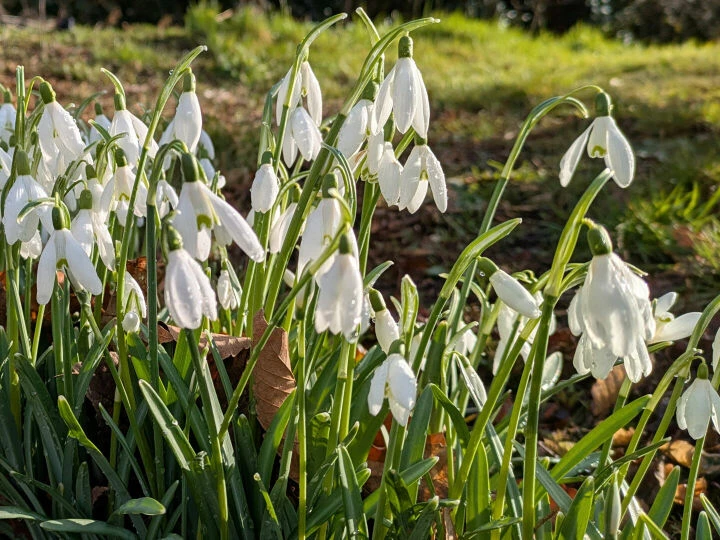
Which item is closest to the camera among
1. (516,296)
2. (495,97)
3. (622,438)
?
(516,296)

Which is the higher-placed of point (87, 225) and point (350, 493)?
point (87, 225)

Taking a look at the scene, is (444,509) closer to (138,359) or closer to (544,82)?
(138,359)

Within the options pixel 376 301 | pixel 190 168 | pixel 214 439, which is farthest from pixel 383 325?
pixel 190 168

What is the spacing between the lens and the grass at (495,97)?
3498 millimetres

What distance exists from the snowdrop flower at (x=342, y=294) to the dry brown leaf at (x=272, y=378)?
0.52 metres

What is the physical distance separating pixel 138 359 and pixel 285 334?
255mm

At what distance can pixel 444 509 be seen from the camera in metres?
1.39

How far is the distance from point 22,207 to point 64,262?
173 millimetres

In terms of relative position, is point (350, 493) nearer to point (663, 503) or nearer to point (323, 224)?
point (323, 224)

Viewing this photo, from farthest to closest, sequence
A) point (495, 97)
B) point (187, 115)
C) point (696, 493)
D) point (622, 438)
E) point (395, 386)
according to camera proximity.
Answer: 1. point (495, 97)
2. point (622, 438)
3. point (696, 493)
4. point (187, 115)
5. point (395, 386)

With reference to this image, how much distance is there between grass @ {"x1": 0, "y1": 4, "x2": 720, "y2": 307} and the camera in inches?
138

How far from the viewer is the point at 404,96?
1.26 meters

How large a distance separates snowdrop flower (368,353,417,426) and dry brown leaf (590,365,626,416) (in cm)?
147

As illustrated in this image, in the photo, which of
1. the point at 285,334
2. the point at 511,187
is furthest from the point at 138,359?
the point at 511,187
